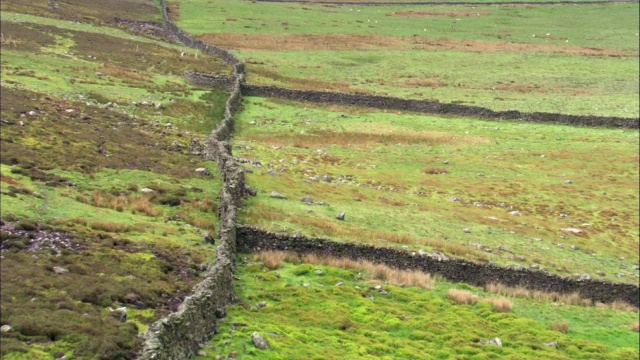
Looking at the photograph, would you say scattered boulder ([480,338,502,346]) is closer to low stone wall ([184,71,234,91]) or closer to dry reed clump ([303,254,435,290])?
dry reed clump ([303,254,435,290])

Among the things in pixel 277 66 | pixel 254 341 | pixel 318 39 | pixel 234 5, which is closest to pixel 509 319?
pixel 254 341

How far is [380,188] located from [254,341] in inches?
1056

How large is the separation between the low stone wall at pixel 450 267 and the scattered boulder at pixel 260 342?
9.74 m

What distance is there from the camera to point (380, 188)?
44000 millimetres

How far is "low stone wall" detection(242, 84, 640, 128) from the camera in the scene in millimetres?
65438

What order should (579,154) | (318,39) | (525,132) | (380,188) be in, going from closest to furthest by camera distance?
1. (380,188)
2. (579,154)
3. (525,132)
4. (318,39)

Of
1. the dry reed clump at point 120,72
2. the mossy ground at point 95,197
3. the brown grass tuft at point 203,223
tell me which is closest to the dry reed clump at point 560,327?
the mossy ground at point 95,197

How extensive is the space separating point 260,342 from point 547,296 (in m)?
16.3

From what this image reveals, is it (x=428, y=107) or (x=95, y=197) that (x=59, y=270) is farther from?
(x=428, y=107)

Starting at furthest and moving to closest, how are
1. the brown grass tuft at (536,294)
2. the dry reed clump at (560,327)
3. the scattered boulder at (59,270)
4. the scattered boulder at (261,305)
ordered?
1. the brown grass tuft at (536,294)
2. the dry reed clump at (560,327)
3. the scattered boulder at (261,305)
4. the scattered boulder at (59,270)

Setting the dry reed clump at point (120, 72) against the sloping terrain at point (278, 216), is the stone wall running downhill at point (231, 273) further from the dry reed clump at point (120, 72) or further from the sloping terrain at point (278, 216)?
the dry reed clump at point (120, 72)

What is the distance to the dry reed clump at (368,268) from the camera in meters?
27.5

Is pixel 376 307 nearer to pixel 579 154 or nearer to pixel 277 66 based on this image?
pixel 579 154

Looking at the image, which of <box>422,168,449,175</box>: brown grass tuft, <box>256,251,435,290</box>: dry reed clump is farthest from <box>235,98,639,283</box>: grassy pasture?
<box>256,251,435,290</box>: dry reed clump
